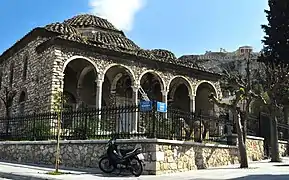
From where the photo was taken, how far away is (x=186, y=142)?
12.8 m

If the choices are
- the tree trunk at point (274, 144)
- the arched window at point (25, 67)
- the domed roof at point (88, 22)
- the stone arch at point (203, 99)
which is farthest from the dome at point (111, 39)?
the tree trunk at point (274, 144)

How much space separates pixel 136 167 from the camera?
11.2 metres

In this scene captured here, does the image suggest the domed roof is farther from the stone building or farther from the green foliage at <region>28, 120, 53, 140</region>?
the green foliage at <region>28, 120, 53, 140</region>

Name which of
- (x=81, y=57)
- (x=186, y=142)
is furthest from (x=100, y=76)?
(x=186, y=142)

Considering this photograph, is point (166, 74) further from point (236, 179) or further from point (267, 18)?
point (236, 179)

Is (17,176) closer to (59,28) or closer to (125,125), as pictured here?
(125,125)

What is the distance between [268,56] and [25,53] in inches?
717

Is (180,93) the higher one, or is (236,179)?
(180,93)

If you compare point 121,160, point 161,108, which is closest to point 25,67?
point 161,108

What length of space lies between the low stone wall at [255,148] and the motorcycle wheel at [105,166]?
8452 millimetres

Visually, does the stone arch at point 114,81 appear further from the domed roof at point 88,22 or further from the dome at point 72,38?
the domed roof at point 88,22

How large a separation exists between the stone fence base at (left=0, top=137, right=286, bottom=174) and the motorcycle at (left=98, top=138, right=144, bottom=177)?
0.34 meters

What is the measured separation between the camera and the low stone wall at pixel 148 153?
37.7 ft

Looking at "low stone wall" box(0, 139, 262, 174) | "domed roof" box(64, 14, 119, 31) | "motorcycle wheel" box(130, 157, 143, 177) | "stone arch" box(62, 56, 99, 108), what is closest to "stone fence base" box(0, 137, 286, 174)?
"low stone wall" box(0, 139, 262, 174)
